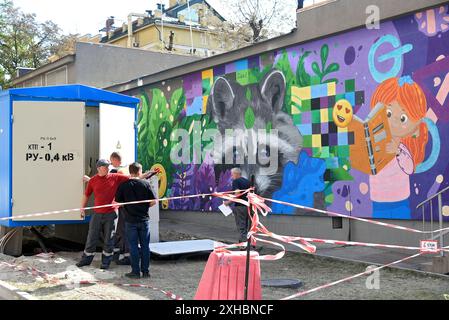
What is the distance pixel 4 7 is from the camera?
37562 mm

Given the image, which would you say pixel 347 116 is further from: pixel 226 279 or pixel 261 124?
pixel 226 279

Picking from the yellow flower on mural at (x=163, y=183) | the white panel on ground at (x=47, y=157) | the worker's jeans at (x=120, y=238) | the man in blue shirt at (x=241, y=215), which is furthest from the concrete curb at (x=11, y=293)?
the yellow flower on mural at (x=163, y=183)

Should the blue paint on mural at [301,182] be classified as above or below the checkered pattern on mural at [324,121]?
below

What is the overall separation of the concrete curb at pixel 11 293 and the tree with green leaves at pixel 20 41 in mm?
31331

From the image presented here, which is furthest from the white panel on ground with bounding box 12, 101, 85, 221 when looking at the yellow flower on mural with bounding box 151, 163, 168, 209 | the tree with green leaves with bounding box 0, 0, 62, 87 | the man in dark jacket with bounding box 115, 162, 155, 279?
the tree with green leaves with bounding box 0, 0, 62, 87

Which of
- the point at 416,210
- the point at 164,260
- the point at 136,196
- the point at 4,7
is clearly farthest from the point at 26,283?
the point at 4,7

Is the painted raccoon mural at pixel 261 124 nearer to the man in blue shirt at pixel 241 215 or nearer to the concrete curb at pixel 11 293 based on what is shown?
the man in blue shirt at pixel 241 215

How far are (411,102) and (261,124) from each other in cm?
406

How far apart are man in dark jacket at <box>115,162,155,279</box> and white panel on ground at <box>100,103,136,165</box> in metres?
2.44

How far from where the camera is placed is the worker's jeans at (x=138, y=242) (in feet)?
25.7

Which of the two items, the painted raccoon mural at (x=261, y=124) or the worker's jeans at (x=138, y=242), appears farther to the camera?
the painted raccoon mural at (x=261, y=124)

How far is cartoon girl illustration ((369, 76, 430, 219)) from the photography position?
390 inches

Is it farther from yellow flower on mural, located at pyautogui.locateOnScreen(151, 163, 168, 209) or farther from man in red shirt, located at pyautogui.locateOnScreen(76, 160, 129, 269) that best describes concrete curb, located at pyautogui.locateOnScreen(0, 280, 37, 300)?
yellow flower on mural, located at pyautogui.locateOnScreen(151, 163, 168, 209)
